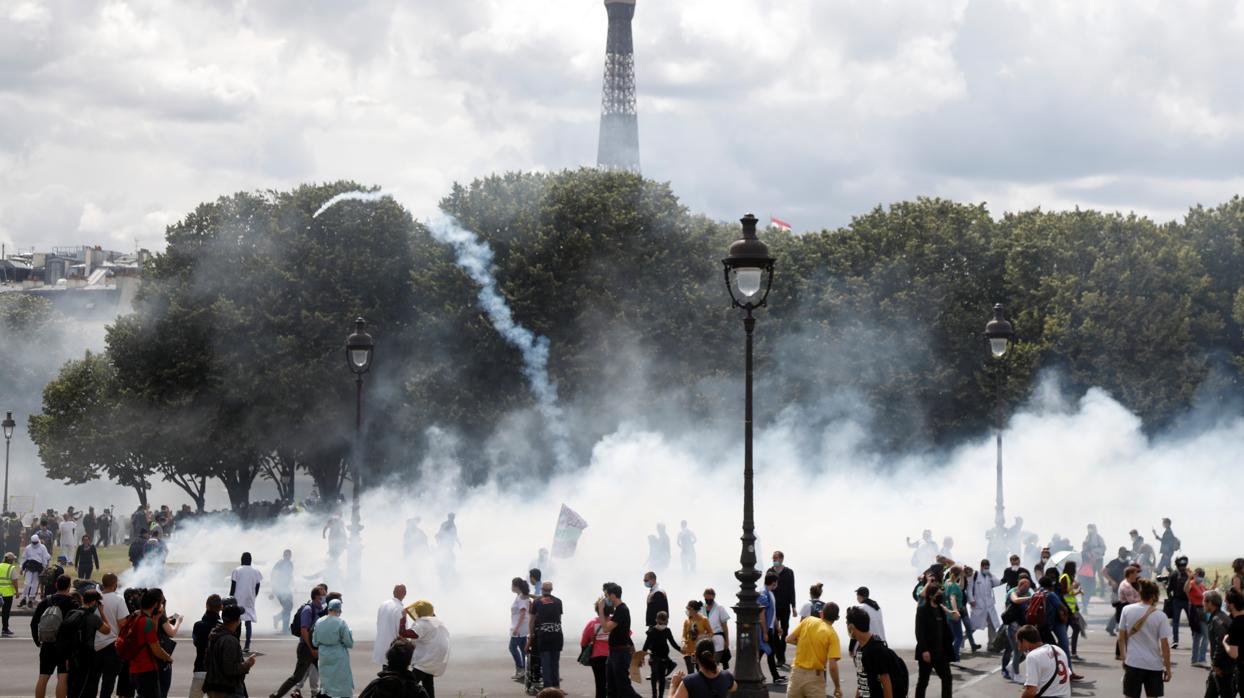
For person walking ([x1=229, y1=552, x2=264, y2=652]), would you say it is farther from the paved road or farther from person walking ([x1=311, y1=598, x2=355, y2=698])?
person walking ([x1=311, y1=598, x2=355, y2=698])

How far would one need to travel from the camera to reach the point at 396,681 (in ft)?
37.8

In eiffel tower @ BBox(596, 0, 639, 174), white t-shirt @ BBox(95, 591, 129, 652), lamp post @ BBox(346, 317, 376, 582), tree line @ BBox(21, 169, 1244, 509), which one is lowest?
white t-shirt @ BBox(95, 591, 129, 652)

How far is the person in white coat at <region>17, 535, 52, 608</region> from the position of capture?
107ft

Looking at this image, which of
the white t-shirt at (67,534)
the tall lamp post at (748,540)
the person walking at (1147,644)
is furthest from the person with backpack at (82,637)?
the white t-shirt at (67,534)

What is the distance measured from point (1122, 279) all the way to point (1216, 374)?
15.4ft

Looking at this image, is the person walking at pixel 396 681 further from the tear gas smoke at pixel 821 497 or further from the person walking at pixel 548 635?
the tear gas smoke at pixel 821 497

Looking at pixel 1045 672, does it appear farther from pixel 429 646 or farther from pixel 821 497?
pixel 821 497

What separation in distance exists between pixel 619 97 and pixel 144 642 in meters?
136

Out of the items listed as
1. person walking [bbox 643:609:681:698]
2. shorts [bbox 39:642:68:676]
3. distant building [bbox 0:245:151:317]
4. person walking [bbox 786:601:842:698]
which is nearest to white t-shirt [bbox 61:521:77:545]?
shorts [bbox 39:642:68:676]

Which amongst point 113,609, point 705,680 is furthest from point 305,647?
point 705,680

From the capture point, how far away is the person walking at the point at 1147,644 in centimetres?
1689

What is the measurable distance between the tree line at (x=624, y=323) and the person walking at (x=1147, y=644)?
3777cm

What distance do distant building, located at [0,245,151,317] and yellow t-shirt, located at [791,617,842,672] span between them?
284ft

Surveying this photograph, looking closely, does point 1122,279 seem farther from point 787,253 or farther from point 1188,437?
point 787,253
